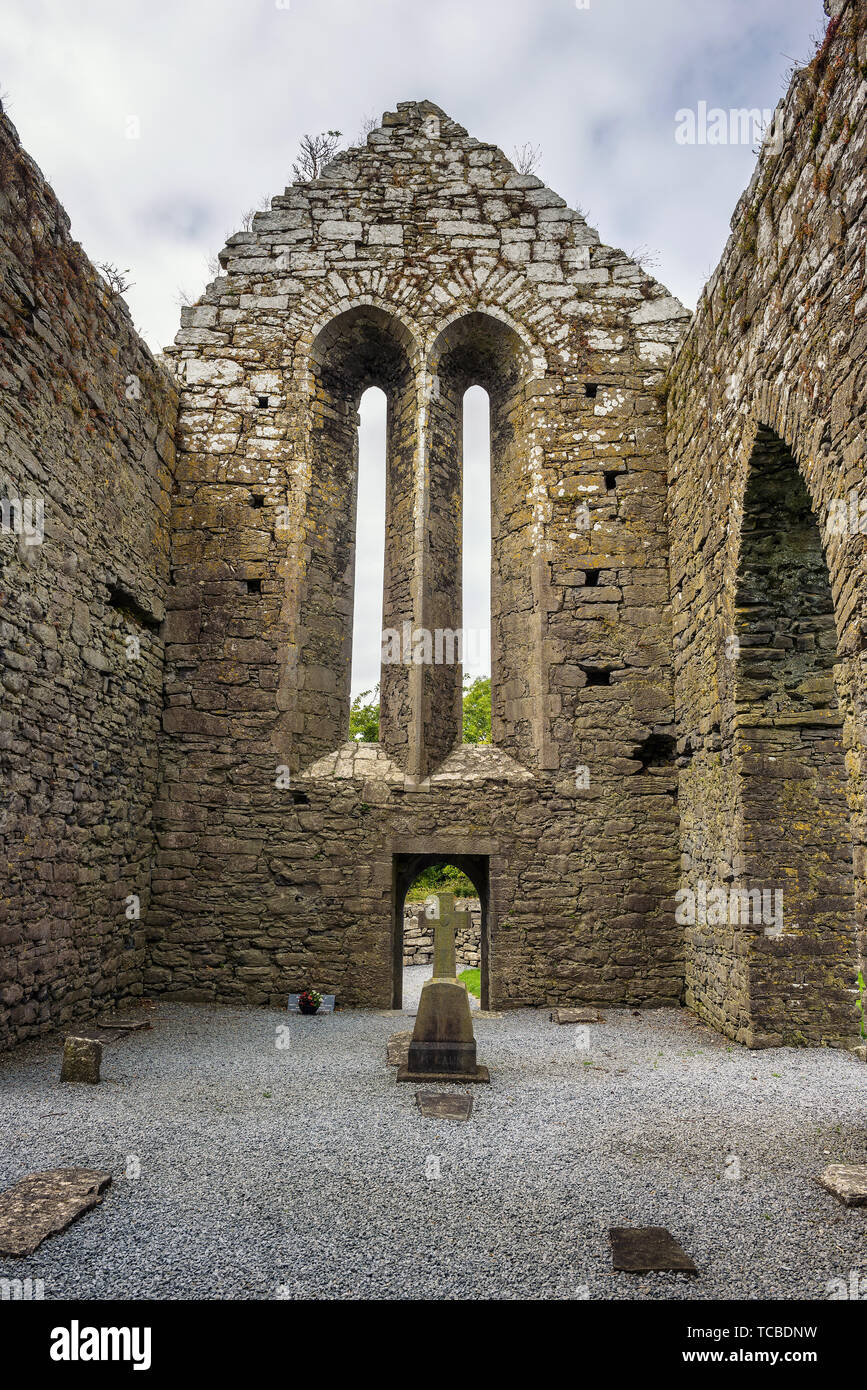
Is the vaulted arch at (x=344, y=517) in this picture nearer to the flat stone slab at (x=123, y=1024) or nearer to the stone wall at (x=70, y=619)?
the stone wall at (x=70, y=619)

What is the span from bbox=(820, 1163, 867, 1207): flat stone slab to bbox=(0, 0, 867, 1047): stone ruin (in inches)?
72.9

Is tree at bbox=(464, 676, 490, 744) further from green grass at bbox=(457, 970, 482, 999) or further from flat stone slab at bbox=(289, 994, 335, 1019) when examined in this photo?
flat stone slab at bbox=(289, 994, 335, 1019)

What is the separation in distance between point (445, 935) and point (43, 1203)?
3.71 meters

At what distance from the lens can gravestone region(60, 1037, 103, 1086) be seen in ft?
15.4

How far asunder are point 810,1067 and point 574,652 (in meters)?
4.10

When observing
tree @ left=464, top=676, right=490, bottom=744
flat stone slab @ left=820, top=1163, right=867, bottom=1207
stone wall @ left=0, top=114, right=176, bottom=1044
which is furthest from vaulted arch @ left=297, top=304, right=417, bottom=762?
tree @ left=464, top=676, right=490, bottom=744

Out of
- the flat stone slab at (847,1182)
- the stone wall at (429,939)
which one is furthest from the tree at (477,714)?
the flat stone slab at (847,1182)

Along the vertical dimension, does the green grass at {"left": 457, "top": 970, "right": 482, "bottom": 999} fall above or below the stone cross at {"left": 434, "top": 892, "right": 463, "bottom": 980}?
below

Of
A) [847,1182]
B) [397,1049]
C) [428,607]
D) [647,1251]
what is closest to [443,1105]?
[397,1049]

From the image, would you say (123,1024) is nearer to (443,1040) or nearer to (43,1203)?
(443,1040)

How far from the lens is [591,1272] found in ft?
8.32

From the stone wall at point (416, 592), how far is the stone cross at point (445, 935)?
1.11 metres

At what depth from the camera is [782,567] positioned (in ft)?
18.8
